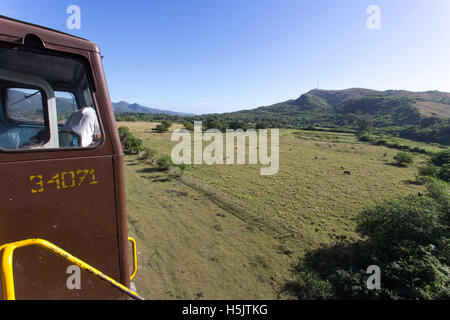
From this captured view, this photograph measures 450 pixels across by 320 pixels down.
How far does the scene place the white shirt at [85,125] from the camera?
2.41 metres

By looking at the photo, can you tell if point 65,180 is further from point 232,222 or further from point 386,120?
point 386,120

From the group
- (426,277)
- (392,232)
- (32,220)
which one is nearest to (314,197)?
(392,232)

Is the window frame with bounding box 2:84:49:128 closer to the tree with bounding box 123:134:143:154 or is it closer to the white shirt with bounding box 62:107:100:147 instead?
the white shirt with bounding box 62:107:100:147

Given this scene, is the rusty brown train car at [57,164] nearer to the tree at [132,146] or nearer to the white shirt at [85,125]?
the white shirt at [85,125]

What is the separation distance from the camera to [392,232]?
6344 mm

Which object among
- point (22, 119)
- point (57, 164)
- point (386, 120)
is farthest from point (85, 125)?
point (386, 120)

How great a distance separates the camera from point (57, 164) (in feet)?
7.05

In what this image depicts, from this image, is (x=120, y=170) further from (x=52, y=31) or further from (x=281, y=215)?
(x=281, y=215)

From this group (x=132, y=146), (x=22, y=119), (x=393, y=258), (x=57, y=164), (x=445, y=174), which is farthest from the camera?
(x=132, y=146)

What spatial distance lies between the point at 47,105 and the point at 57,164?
0.93 metres

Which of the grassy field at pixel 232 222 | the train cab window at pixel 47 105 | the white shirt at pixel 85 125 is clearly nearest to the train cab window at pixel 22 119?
the train cab window at pixel 47 105

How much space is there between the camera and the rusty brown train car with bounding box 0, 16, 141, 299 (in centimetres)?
201

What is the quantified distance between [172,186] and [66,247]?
10.6m

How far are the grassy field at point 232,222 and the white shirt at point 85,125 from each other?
13.6 feet
